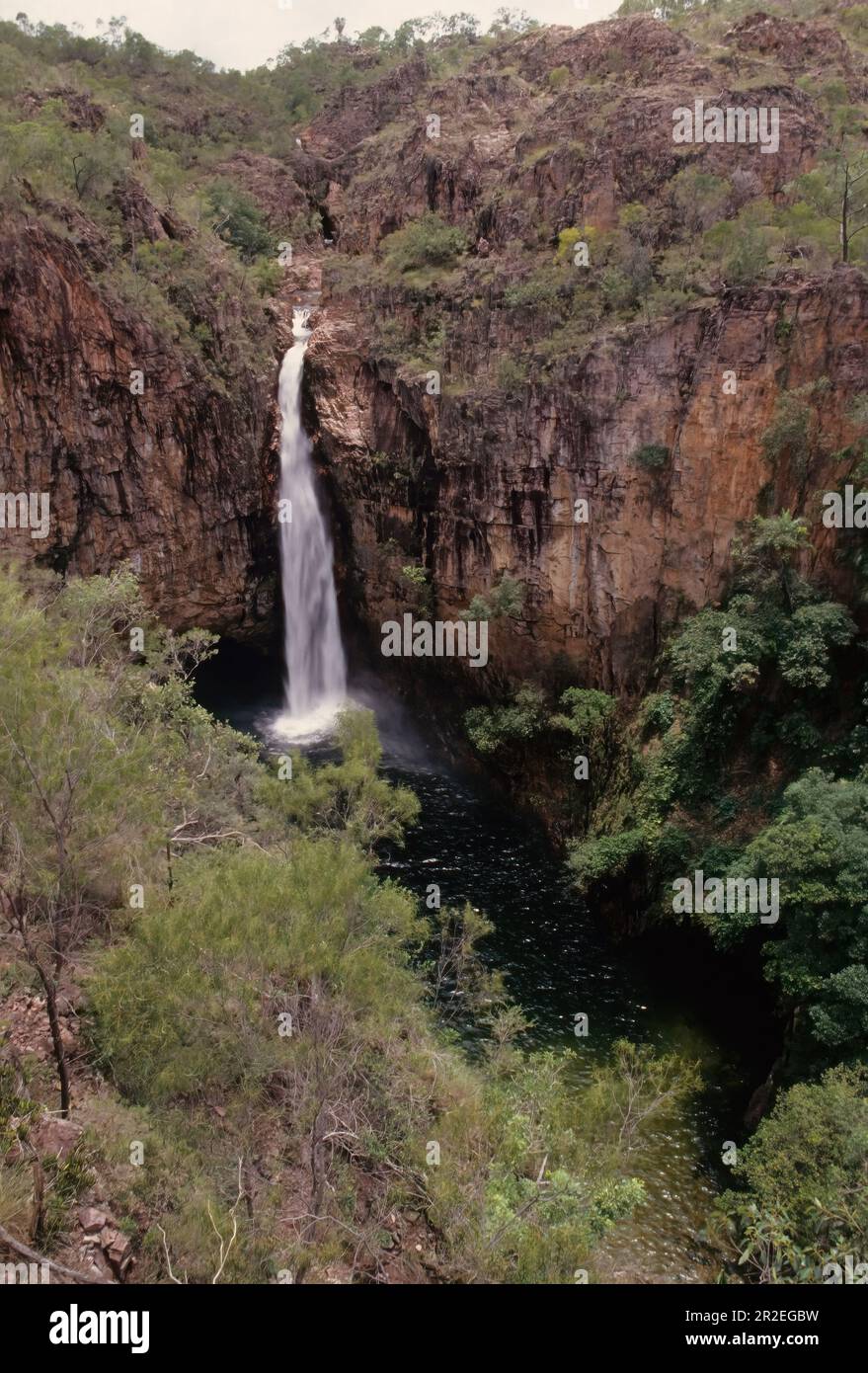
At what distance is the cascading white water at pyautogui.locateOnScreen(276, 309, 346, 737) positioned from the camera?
1071 inches

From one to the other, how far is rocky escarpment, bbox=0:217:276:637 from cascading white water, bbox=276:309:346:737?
2.61ft

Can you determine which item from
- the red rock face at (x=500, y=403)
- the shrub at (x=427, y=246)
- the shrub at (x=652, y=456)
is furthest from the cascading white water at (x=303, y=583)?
the shrub at (x=652, y=456)

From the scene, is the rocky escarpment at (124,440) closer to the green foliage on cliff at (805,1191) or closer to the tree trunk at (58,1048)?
the tree trunk at (58,1048)

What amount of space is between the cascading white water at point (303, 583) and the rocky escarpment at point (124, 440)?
797 millimetres

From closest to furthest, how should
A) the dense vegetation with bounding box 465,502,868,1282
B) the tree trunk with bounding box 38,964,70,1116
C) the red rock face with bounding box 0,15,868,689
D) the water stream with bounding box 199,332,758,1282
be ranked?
1. the tree trunk with bounding box 38,964,70,1116
2. the dense vegetation with bounding box 465,502,868,1282
3. the water stream with bounding box 199,332,758,1282
4. the red rock face with bounding box 0,15,868,689

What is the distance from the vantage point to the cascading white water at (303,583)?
2720 centimetres

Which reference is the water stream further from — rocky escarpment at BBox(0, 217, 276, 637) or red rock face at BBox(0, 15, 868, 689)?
rocky escarpment at BBox(0, 217, 276, 637)

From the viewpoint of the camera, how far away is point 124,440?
22.9 metres

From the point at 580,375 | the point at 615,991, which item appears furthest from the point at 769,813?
the point at 580,375

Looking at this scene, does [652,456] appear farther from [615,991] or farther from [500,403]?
[615,991]

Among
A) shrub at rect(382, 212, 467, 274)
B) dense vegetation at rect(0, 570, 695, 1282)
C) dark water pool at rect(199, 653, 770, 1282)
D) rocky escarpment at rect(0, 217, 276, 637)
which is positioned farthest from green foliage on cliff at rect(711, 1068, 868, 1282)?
shrub at rect(382, 212, 467, 274)

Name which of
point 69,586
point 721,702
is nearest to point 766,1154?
point 721,702

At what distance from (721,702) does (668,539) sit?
4.64m

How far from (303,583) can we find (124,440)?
7.48 meters
